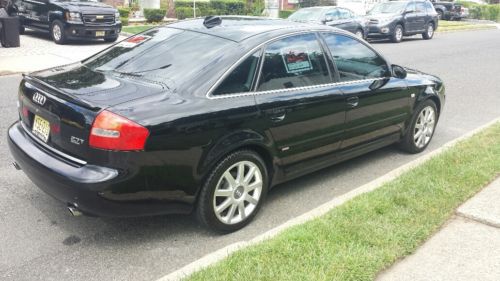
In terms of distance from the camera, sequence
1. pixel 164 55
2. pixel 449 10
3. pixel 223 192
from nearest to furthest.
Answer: pixel 223 192
pixel 164 55
pixel 449 10

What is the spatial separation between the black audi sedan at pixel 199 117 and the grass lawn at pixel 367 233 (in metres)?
0.60

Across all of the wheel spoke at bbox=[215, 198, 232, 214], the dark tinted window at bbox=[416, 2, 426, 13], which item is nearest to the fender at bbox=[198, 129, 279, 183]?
the wheel spoke at bbox=[215, 198, 232, 214]

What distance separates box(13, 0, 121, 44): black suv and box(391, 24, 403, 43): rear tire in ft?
36.4

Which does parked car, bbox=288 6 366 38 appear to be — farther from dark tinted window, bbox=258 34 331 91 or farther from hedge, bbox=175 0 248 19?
dark tinted window, bbox=258 34 331 91

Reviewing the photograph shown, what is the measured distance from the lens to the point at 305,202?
466 centimetres

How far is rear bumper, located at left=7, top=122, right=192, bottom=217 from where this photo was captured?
3.30m

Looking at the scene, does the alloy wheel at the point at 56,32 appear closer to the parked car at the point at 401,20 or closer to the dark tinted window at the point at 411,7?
the parked car at the point at 401,20

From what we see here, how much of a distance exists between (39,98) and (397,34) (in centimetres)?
1901

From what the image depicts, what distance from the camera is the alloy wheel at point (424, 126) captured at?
6020mm

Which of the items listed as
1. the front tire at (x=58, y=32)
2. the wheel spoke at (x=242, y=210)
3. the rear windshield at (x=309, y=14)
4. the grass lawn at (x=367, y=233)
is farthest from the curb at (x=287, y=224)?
the rear windshield at (x=309, y=14)

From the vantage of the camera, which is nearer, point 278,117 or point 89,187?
point 89,187

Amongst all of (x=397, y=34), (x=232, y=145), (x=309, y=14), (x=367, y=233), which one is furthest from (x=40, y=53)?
(x=397, y=34)

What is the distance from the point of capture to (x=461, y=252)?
3537mm

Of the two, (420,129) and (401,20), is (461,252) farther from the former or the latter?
(401,20)
